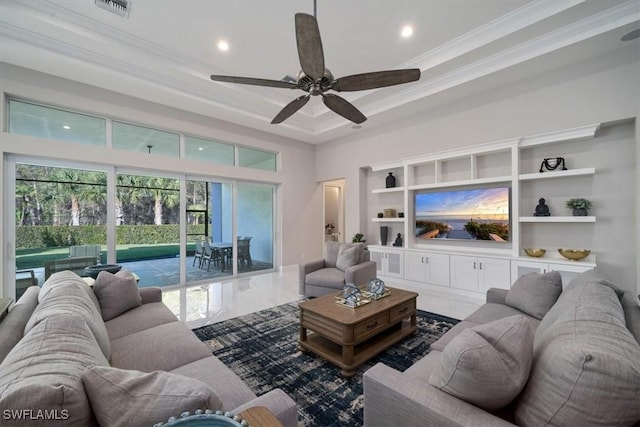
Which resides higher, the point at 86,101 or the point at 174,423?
the point at 86,101

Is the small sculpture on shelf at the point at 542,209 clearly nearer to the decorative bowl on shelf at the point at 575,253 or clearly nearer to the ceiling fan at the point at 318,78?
the decorative bowl on shelf at the point at 575,253

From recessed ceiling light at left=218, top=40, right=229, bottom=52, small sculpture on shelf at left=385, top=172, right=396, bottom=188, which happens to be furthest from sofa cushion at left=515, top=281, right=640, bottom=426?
small sculpture on shelf at left=385, top=172, right=396, bottom=188

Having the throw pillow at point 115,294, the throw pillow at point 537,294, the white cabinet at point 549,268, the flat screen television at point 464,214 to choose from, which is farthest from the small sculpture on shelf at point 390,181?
the throw pillow at point 115,294

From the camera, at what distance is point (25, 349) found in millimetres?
958

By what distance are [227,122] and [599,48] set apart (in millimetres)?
5969

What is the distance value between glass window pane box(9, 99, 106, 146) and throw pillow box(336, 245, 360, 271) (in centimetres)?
435

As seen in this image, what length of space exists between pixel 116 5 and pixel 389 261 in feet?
18.1

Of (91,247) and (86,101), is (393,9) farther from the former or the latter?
(91,247)

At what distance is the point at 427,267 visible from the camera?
15.8 ft

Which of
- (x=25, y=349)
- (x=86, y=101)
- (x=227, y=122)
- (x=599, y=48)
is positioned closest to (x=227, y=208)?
(x=227, y=122)

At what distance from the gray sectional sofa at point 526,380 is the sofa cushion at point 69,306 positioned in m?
1.55

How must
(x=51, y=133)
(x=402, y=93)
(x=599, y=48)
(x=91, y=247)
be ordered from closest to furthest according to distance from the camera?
(x=599, y=48)
(x=51, y=133)
(x=91, y=247)
(x=402, y=93)

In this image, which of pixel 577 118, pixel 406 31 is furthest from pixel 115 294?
pixel 577 118

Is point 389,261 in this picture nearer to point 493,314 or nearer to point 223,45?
point 493,314
